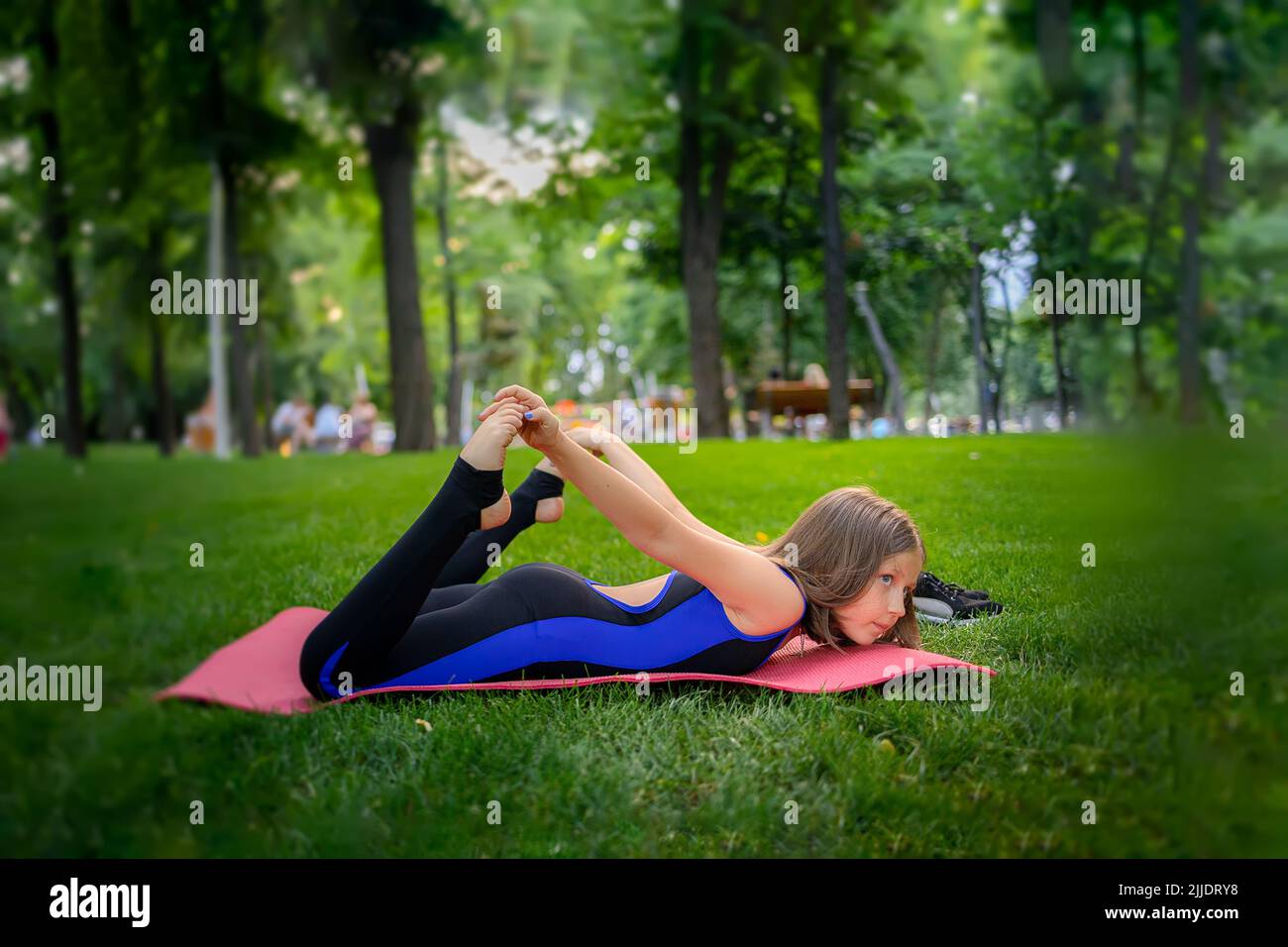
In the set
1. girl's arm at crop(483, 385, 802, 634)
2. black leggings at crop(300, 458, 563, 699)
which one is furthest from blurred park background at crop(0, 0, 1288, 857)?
girl's arm at crop(483, 385, 802, 634)

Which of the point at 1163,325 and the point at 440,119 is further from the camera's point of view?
the point at 440,119

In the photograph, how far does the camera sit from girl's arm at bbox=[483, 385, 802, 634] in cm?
170

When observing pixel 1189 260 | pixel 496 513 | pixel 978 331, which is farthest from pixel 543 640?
pixel 1189 260

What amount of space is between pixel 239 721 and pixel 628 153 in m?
1.69

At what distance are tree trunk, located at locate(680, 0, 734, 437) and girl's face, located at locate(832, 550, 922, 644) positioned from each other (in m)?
0.72

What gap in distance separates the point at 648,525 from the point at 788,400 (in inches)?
34.1

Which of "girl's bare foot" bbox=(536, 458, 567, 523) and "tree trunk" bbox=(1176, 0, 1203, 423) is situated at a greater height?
"tree trunk" bbox=(1176, 0, 1203, 423)

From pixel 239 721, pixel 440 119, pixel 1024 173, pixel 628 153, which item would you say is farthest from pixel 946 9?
pixel 239 721

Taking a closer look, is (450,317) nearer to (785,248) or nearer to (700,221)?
(700,221)

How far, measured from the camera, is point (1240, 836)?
1611 millimetres

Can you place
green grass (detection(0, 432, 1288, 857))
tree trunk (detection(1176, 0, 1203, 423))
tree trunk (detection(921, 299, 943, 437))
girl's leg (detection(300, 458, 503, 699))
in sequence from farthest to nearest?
tree trunk (detection(921, 299, 943, 437)) → tree trunk (detection(1176, 0, 1203, 423)) → girl's leg (detection(300, 458, 503, 699)) → green grass (detection(0, 432, 1288, 857))

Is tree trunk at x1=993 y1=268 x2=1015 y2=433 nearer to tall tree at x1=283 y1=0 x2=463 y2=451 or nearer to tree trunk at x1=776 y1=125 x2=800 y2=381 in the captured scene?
tree trunk at x1=776 y1=125 x2=800 y2=381

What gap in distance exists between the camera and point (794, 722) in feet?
5.97
